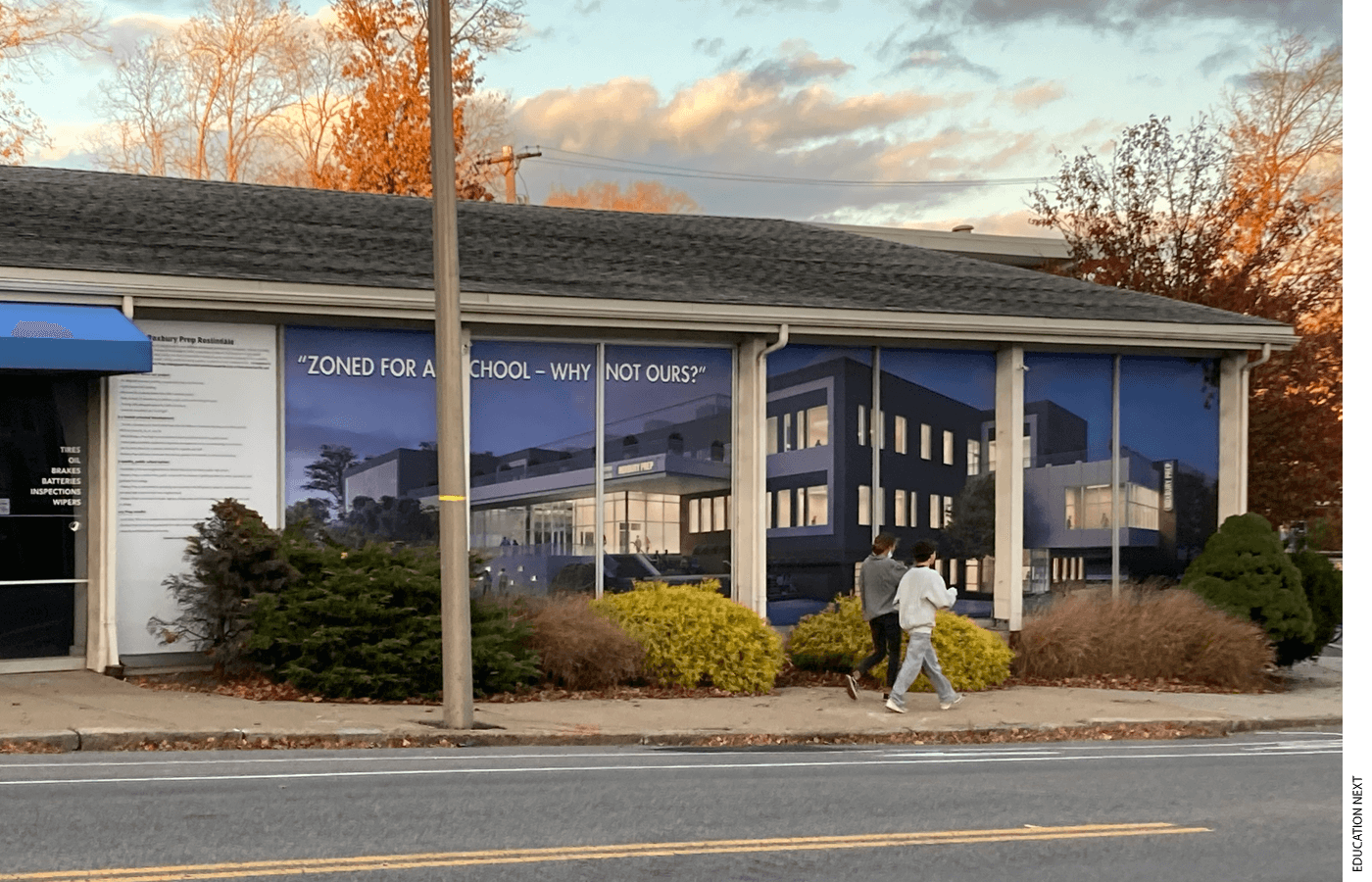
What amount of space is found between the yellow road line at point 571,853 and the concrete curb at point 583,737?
5.16 metres

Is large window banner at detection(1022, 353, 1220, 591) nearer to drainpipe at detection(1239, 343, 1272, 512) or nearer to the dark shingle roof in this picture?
drainpipe at detection(1239, 343, 1272, 512)

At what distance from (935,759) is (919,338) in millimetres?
8152

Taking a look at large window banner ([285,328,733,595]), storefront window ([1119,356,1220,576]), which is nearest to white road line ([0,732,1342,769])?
large window banner ([285,328,733,595])

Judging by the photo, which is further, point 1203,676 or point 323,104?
point 323,104

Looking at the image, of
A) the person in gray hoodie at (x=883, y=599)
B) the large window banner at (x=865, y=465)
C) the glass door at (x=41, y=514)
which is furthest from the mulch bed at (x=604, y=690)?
the large window banner at (x=865, y=465)

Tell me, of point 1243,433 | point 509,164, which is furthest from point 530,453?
point 509,164

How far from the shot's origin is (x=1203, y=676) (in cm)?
1789

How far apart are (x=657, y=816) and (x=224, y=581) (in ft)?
25.5

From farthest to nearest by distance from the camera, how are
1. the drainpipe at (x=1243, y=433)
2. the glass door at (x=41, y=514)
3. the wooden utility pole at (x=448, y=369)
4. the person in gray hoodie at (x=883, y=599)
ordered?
1. the drainpipe at (x=1243, y=433)
2. the person in gray hoodie at (x=883, y=599)
3. the glass door at (x=41, y=514)
4. the wooden utility pole at (x=448, y=369)

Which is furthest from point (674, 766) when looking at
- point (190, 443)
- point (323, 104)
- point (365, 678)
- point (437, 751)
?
point (323, 104)

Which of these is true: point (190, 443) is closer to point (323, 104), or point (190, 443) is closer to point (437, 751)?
point (437, 751)

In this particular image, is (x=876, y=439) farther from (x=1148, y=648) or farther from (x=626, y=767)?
(x=626, y=767)

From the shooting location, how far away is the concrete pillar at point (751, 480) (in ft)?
60.2

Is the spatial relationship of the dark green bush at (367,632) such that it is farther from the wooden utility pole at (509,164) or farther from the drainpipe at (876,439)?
the wooden utility pole at (509,164)
